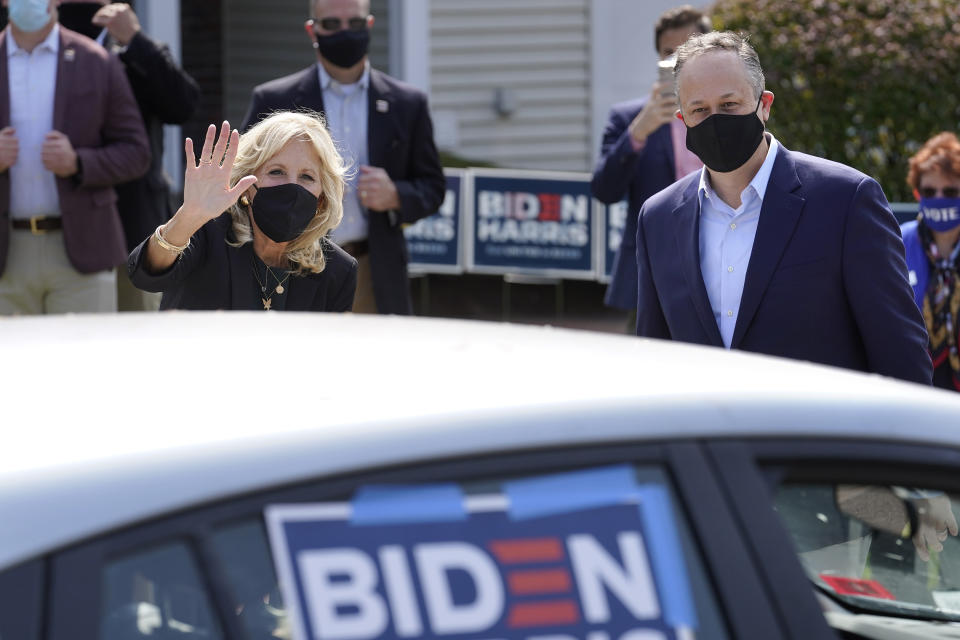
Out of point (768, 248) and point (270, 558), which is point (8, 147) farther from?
point (270, 558)

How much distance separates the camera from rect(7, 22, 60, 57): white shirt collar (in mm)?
6191

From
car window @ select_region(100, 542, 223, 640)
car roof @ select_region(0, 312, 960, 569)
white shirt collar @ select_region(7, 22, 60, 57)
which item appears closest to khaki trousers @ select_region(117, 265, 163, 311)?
white shirt collar @ select_region(7, 22, 60, 57)

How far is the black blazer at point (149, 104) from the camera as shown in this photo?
671 cm

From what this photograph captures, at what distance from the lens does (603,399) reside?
1776mm

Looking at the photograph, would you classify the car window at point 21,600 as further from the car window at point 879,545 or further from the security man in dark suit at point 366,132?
the security man in dark suit at point 366,132

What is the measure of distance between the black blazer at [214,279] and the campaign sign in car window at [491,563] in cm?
225

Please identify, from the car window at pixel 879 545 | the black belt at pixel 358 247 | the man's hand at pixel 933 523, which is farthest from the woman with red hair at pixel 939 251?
the man's hand at pixel 933 523

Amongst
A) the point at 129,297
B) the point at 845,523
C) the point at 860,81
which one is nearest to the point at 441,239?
the point at 860,81

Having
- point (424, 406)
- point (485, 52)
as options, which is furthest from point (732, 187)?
point (485, 52)

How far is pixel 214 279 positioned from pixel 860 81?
828 centimetres

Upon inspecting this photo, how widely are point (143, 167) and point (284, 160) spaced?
255cm

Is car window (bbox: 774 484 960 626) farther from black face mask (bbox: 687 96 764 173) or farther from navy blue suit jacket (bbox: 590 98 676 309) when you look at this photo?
navy blue suit jacket (bbox: 590 98 676 309)

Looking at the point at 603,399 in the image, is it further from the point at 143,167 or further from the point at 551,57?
the point at 551,57

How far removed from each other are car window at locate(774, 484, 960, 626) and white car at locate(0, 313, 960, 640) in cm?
11
